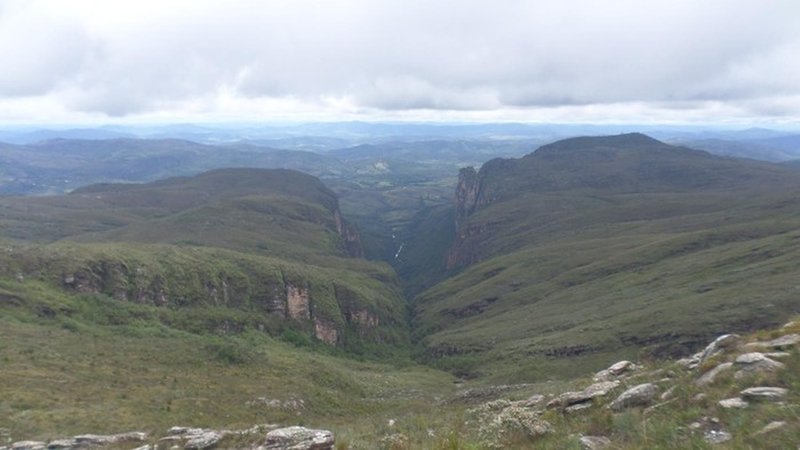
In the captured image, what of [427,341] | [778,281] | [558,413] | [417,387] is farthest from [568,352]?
[558,413]

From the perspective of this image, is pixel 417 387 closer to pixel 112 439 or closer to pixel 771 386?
pixel 112 439

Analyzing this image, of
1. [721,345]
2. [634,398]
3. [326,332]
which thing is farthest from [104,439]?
[326,332]

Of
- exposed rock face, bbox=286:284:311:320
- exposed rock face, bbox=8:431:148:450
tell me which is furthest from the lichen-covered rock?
exposed rock face, bbox=286:284:311:320

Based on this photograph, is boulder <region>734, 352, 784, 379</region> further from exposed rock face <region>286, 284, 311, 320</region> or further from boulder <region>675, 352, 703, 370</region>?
exposed rock face <region>286, 284, 311, 320</region>

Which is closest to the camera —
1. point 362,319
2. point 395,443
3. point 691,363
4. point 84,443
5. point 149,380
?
point 395,443

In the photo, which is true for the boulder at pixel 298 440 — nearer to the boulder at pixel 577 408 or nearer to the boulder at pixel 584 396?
the boulder at pixel 577 408

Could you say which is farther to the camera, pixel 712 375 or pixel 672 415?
pixel 712 375

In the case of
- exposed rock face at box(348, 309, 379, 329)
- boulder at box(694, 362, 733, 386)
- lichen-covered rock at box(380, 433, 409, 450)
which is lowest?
exposed rock face at box(348, 309, 379, 329)

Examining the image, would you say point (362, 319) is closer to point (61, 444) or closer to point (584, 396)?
point (61, 444)
